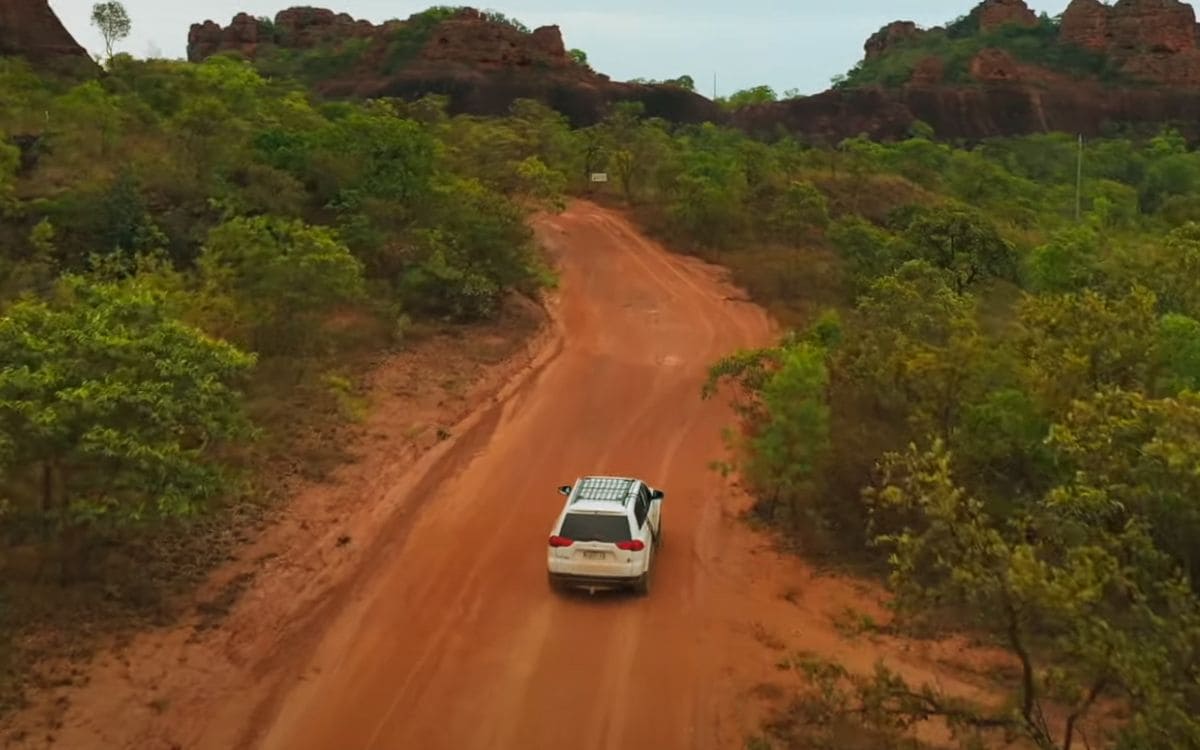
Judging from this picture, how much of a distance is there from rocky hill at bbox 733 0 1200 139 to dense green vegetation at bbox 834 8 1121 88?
17 cm

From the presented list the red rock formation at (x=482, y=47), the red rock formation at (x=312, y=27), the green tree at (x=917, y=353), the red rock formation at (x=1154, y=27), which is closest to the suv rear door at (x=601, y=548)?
the green tree at (x=917, y=353)

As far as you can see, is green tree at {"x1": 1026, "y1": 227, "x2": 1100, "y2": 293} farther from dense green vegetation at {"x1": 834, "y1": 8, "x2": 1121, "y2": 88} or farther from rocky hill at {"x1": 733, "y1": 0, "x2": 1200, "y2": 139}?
dense green vegetation at {"x1": 834, "y1": 8, "x2": 1121, "y2": 88}

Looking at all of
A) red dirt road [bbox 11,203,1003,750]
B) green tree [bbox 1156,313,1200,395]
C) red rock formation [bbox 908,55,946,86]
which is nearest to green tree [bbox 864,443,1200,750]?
red dirt road [bbox 11,203,1003,750]

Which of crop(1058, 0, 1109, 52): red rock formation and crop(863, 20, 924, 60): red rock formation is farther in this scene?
crop(863, 20, 924, 60): red rock formation

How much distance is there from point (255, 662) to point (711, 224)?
2894 centimetres

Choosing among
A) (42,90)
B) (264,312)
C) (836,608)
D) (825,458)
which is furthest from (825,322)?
(42,90)

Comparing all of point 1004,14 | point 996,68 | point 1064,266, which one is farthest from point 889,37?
point 1064,266

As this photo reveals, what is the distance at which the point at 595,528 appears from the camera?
12844 mm

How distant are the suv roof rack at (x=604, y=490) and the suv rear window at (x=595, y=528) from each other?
1.14 ft

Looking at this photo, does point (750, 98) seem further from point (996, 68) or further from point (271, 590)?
point (271, 590)

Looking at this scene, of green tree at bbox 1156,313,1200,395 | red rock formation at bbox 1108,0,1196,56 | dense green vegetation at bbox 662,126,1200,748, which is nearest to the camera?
dense green vegetation at bbox 662,126,1200,748

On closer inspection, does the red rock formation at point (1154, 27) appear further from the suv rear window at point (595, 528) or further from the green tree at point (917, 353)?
the suv rear window at point (595, 528)

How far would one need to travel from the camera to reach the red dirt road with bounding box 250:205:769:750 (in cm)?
1048

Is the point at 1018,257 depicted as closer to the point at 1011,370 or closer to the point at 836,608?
the point at 1011,370
